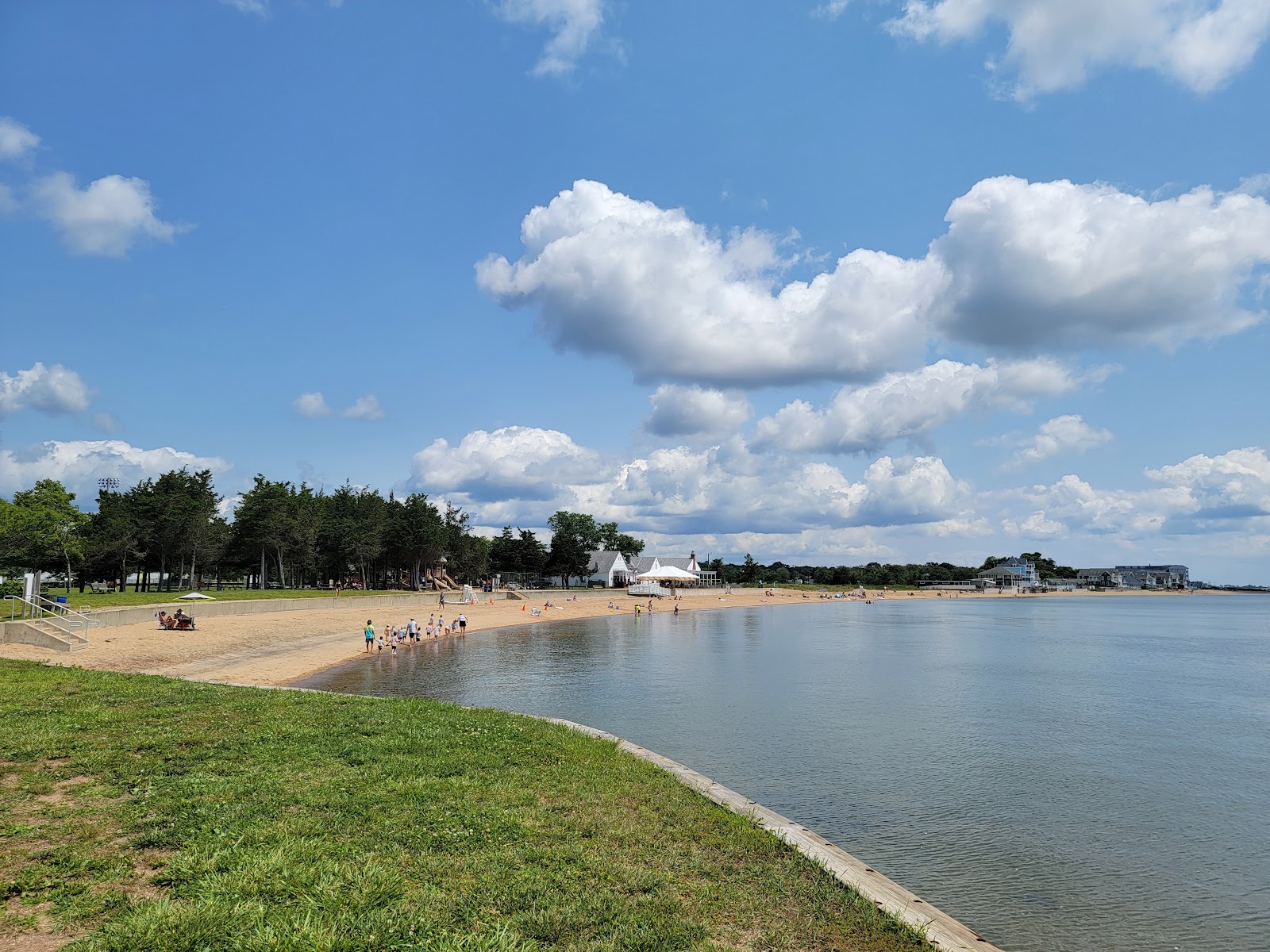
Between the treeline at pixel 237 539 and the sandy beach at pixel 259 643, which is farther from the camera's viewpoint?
the treeline at pixel 237 539

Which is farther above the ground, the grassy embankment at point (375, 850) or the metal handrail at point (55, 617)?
the metal handrail at point (55, 617)

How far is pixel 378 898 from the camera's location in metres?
6.55

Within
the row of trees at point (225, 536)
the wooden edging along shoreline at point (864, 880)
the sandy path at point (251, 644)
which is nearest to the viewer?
the wooden edging along shoreline at point (864, 880)

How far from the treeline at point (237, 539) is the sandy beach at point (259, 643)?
15.7 m

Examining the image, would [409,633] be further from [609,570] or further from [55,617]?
[609,570]

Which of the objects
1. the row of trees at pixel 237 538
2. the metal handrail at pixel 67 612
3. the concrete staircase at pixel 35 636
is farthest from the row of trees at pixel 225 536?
the concrete staircase at pixel 35 636

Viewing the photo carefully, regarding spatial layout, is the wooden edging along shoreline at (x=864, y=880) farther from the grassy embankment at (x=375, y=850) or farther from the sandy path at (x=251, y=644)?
the sandy path at (x=251, y=644)

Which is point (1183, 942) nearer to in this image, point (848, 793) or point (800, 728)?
point (848, 793)

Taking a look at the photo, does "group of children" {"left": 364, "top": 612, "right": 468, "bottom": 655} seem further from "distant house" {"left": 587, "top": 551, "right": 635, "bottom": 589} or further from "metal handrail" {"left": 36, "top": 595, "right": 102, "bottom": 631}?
"distant house" {"left": 587, "top": 551, "right": 635, "bottom": 589}

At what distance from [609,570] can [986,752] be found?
125041mm

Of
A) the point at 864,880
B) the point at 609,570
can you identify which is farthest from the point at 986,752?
the point at 609,570

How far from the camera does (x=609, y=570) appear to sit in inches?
5664

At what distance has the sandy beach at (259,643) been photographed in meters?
26.0

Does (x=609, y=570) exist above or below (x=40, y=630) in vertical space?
below
